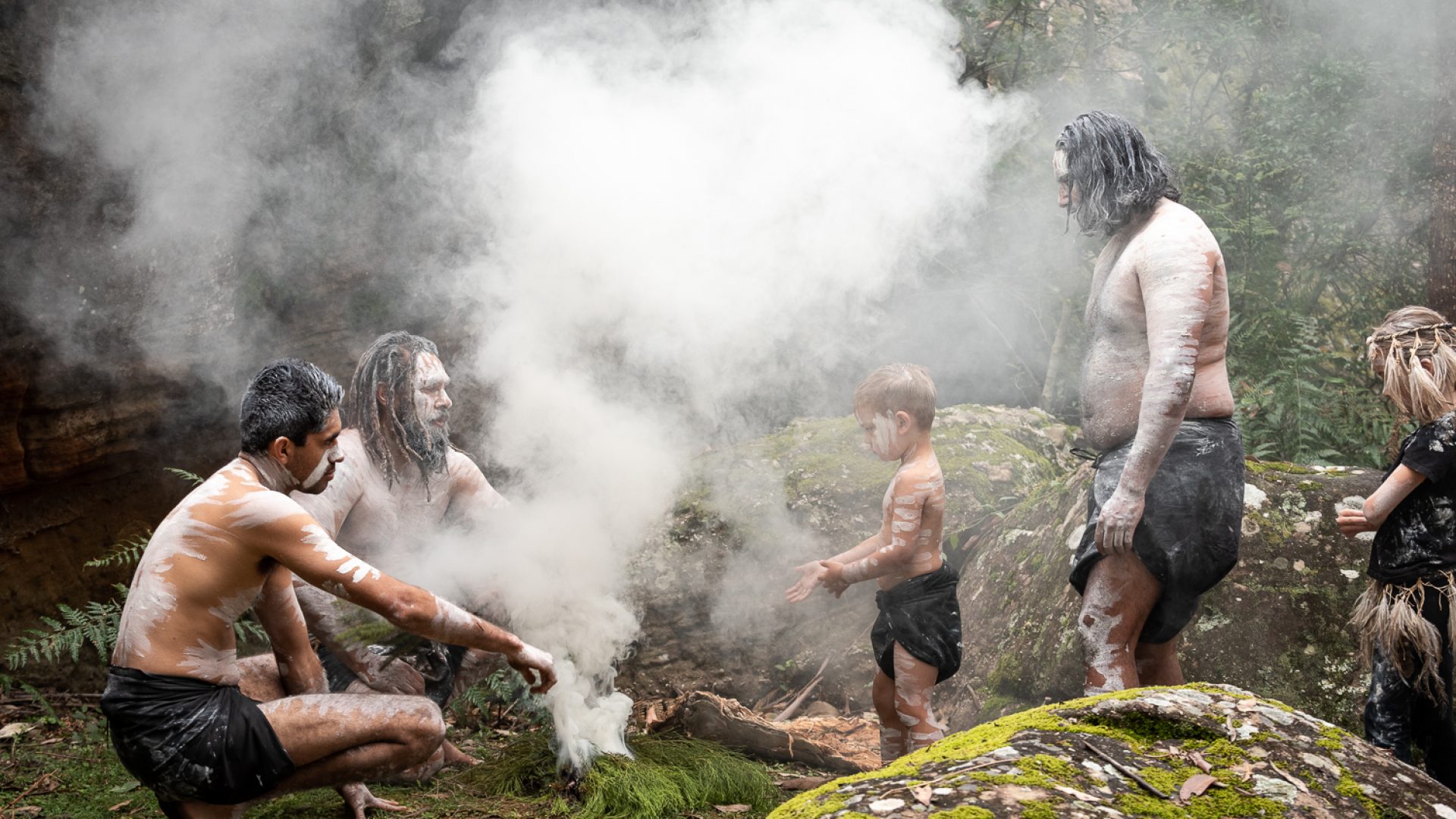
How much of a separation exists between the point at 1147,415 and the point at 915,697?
4.11ft

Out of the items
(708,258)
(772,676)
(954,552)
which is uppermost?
(708,258)

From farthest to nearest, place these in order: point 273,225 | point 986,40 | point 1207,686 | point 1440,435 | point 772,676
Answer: point 986,40
point 273,225
point 772,676
point 1440,435
point 1207,686

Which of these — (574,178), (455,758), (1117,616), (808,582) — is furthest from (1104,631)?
(574,178)

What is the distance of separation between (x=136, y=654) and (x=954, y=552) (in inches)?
145

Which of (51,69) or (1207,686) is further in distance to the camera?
(51,69)

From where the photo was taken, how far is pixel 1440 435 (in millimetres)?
3043

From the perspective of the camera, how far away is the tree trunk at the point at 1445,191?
506cm

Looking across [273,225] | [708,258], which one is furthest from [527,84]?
[273,225]

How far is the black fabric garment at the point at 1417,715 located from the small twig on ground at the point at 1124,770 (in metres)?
1.96

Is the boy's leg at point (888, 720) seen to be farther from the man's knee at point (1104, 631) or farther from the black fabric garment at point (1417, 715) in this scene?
the black fabric garment at point (1417, 715)

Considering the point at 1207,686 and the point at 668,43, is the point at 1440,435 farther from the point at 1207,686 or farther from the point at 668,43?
the point at 668,43

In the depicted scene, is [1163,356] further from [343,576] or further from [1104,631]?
[343,576]

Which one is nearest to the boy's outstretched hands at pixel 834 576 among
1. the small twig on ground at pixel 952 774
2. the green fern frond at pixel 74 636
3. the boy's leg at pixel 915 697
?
the boy's leg at pixel 915 697

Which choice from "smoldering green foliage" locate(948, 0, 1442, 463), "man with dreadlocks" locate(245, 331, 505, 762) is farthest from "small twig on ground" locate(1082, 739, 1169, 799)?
"smoldering green foliage" locate(948, 0, 1442, 463)
